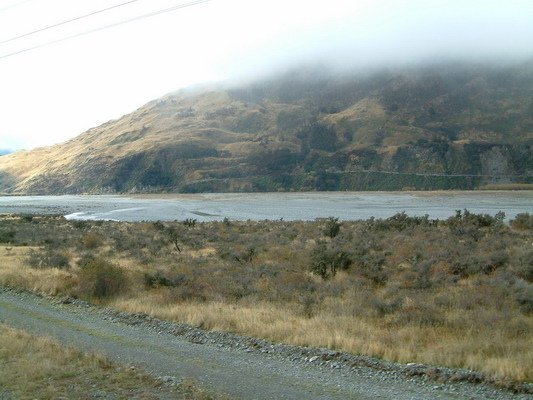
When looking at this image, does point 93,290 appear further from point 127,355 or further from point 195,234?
point 195,234

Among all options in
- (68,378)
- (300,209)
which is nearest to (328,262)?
(68,378)

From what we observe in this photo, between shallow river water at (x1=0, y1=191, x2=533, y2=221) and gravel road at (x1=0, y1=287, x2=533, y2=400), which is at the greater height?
gravel road at (x1=0, y1=287, x2=533, y2=400)

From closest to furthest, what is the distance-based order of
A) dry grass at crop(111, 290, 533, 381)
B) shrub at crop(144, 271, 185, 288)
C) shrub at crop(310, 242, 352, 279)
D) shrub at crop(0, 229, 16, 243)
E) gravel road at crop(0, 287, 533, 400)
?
gravel road at crop(0, 287, 533, 400) < dry grass at crop(111, 290, 533, 381) < shrub at crop(144, 271, 185, 288) < shrub at crop(310, 242, 352, 279) < shrub at crop(0, 229, 16, 243)

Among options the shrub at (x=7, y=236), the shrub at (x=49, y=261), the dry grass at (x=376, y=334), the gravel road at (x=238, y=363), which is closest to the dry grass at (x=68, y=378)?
the gravel road at (x=238, y=363)

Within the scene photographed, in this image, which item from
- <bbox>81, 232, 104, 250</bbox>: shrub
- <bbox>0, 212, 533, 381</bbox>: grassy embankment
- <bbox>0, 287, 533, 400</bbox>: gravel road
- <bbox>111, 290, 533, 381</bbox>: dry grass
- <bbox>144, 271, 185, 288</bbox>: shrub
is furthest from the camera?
<bbox>81, 232, 104, 250</bbox>: shrub

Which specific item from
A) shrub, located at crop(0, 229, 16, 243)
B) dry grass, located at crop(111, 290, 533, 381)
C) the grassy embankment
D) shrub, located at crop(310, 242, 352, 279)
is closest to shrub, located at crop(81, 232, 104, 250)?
the grassy embankment

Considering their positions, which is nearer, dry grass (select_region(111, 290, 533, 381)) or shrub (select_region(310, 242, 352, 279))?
dry grass (select_region(111, 290, 533, 381))

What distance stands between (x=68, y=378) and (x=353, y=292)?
855 centimetres

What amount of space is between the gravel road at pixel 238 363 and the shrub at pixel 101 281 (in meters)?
2.69

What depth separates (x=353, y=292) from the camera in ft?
46.8

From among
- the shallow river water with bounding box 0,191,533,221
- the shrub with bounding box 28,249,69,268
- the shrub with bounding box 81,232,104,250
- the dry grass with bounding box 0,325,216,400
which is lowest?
the shallow river water with bounding box 0,191,533,221

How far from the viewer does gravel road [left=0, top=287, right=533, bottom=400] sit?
7.40m

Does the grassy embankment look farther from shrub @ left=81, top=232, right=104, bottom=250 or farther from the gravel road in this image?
shrub @ left=81, top=232, right=104, bottom=250

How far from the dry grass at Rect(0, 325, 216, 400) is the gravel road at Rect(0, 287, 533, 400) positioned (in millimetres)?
487
